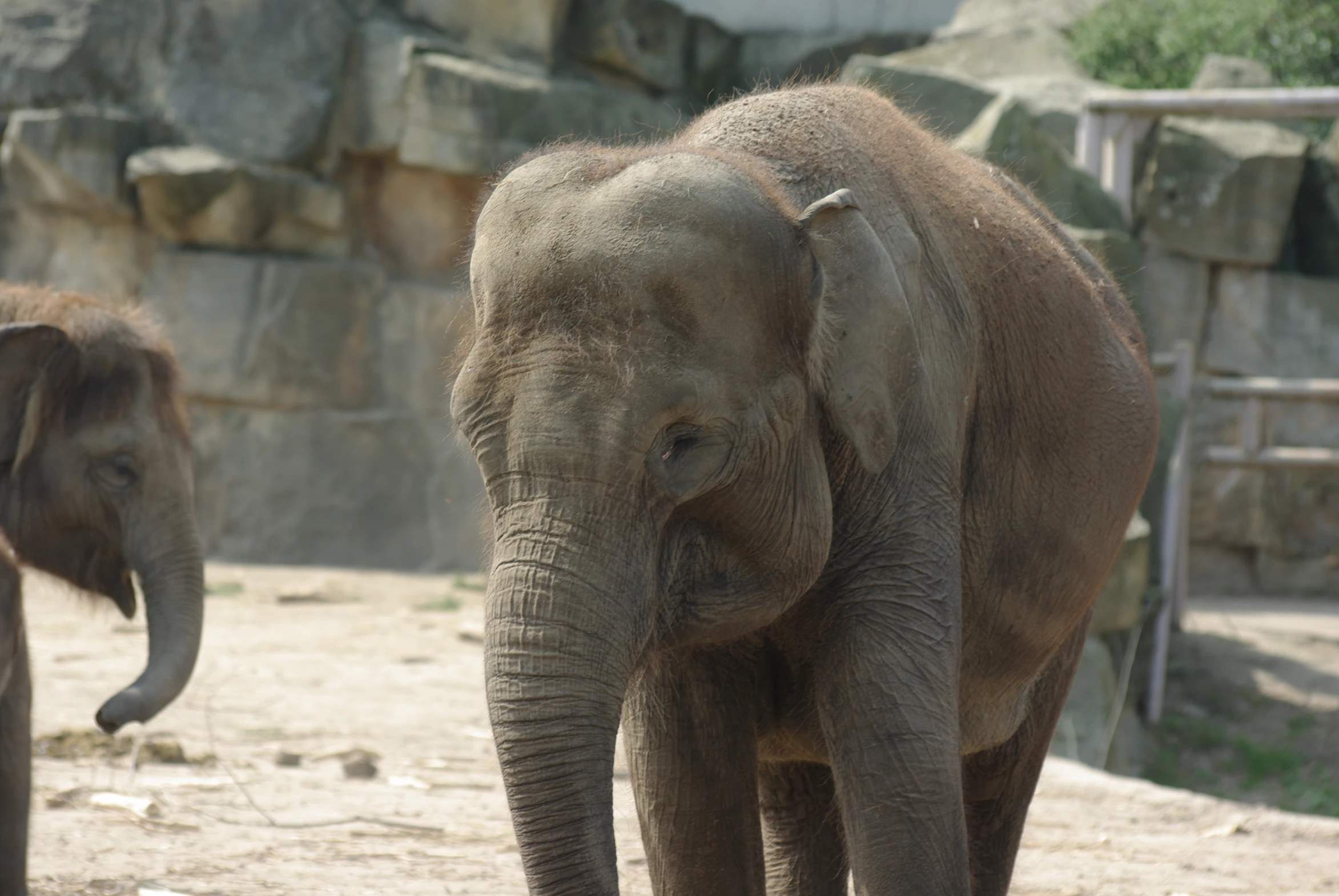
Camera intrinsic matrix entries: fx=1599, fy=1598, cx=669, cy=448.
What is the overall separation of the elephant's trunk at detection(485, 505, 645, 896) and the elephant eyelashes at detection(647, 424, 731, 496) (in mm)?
119

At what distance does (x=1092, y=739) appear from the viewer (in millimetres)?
8641

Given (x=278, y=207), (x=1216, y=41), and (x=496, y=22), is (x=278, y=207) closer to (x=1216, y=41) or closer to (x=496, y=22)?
(x=496, y=22)

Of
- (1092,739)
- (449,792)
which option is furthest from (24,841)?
(1092,739)

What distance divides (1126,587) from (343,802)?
517 centimetres

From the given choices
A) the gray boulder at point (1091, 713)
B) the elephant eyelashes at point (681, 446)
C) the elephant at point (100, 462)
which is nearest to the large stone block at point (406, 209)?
the gray boulder at point (1091, 713)

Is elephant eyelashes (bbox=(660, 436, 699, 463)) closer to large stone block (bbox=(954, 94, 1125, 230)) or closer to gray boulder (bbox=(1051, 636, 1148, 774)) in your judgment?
gray boulder (bbox=(1051, 636, 1148, 774))

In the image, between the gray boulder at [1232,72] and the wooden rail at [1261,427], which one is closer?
the wooden rail at [1261,427]

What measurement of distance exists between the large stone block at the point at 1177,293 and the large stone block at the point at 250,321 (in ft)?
22.1

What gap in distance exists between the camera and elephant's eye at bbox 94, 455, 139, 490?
484cm

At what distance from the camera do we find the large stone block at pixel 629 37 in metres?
13.4

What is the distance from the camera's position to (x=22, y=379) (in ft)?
15.2

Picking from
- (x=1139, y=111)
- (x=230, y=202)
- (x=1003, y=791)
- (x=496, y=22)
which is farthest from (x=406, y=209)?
(x=1003, y=791)

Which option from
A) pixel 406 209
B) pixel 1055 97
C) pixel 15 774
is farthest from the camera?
pixel 1055 97

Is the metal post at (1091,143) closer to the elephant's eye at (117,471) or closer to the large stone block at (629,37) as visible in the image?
the large stone block at (629,37)
